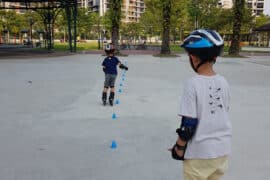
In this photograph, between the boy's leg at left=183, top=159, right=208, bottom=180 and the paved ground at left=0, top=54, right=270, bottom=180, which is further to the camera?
the paved ground at left=0, top=54, right=270, bottom=180

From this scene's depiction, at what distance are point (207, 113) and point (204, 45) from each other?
1.63 feet

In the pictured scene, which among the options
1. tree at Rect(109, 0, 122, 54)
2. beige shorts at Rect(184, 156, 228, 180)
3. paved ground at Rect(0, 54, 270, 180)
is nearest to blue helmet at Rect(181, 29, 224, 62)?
beige shorts at Rect(184, 156, 228, 180)

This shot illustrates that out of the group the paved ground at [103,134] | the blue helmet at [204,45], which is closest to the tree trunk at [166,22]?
the paved ground at [103,134]

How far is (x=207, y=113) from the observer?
2.20m

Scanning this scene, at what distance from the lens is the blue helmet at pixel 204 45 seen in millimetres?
2177

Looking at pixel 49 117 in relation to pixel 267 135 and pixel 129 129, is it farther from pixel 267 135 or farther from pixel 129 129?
pixel 267 135

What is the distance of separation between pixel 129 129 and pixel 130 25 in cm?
6801

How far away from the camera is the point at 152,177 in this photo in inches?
153

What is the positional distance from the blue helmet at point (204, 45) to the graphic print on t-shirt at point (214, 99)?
0.78 feet

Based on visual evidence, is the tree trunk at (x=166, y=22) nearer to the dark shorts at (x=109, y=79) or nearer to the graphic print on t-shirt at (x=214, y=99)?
the dark shorts at (x=109, y=79)

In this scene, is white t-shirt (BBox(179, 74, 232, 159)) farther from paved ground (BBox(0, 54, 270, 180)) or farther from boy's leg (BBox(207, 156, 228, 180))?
paved ground (BBox(0, 54, 270, 180))

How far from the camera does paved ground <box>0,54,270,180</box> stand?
4.09m

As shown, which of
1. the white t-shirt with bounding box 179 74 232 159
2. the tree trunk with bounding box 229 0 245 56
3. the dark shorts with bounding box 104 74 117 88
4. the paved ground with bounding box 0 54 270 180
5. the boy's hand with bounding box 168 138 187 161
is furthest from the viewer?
the tree trunk with bounding box 229 0 245 56

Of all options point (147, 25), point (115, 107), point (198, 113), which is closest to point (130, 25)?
point (147, 25)
